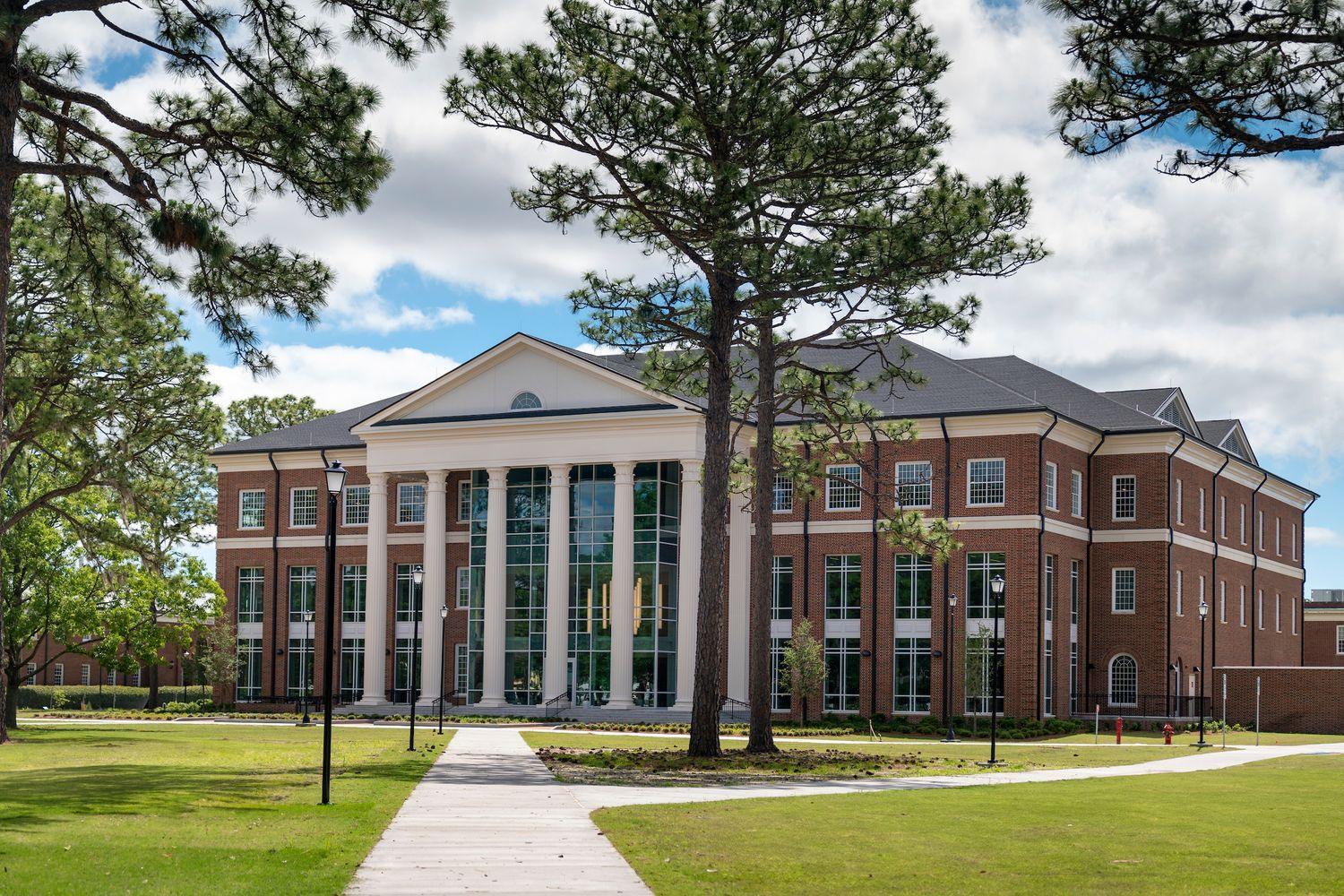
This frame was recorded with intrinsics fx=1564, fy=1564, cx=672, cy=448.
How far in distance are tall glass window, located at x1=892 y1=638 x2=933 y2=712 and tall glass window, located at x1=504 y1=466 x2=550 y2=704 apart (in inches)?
486

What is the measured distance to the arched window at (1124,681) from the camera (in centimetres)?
5303

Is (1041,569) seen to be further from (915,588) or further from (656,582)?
(656,582)

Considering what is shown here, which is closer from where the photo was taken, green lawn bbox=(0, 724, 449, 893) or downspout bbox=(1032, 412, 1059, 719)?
green lawn bbox=(0, 724, 449, 893)

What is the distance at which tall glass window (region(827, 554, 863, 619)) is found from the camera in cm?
5278

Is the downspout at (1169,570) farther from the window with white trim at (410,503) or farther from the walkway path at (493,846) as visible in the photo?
the walkway path at (493,846)

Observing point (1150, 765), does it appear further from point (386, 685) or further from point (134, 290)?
point (386, 685)

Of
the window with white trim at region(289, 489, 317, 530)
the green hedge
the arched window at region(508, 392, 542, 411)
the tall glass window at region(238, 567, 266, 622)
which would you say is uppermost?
the arched window at region(508, 392, 542, 411)

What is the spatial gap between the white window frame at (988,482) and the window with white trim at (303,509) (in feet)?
86.2

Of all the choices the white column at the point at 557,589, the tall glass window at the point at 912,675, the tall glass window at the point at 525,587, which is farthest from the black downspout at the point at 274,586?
the tall glass window at the point at 912,675

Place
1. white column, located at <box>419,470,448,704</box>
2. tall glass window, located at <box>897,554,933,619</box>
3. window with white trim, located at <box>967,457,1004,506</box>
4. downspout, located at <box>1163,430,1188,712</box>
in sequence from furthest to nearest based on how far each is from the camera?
white column, located at <box>419,470,448,704</box> < downspout, located at <box>1163,430,1188,712</box> < tall glass window, located at <box>897,554,933,619</box> < window with white trim, located at <box>967,457,1004,506</box>

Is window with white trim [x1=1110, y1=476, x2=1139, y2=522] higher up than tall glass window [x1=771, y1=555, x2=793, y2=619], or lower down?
higher up

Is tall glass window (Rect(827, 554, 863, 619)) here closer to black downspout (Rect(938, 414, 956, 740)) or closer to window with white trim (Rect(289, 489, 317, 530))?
black downspout (Rect(938, 414, 956, 740))

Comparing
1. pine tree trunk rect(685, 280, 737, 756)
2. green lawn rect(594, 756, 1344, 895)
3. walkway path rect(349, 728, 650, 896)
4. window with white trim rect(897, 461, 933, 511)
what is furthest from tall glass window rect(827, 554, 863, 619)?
walkway path rect(349, 728, 650, 896)

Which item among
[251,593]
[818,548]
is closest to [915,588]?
[818,548]
